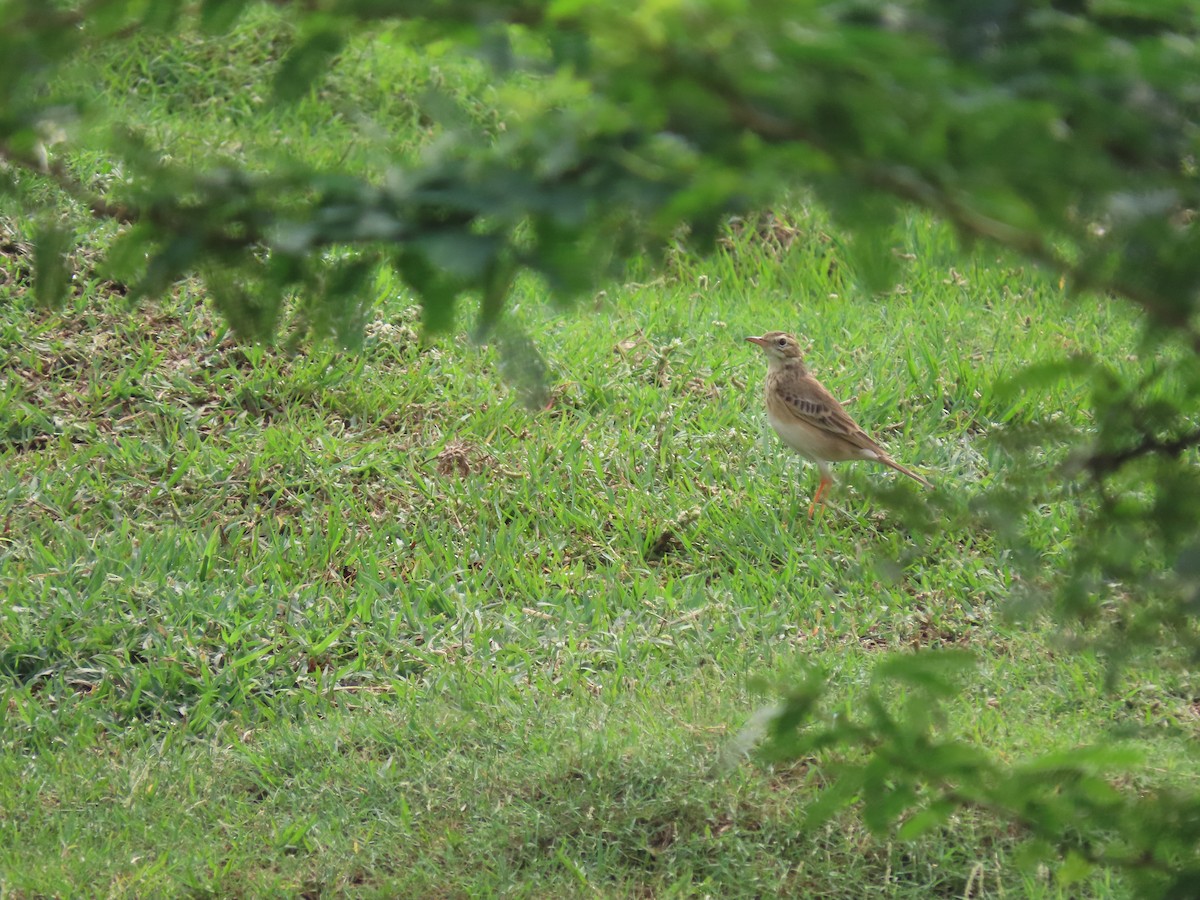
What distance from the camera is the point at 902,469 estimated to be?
6.46 m

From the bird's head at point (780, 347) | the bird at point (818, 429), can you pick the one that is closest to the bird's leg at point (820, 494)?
the bird at point (818, 429)

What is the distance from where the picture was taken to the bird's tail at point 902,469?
21.1 ft

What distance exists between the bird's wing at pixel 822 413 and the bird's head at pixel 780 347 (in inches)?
11.4

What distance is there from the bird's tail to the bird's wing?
0.04 metres

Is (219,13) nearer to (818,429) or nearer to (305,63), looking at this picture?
(305,63)

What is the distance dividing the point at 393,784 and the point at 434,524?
5.71ft

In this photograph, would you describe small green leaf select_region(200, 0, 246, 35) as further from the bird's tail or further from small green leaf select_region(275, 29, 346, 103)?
the bird's tail

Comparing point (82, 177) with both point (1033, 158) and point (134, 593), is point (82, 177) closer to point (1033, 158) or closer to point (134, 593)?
point (134, 593)

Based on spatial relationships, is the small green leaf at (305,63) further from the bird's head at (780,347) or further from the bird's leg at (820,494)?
the bird's head at (780,347)

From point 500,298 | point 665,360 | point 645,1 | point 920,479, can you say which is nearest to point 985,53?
point 645,1

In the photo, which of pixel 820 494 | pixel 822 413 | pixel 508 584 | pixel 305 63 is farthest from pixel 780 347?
pixel 305 63

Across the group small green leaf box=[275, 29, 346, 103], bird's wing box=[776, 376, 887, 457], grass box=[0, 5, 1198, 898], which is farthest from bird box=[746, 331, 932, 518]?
small green leaf box=[275, 29, 346, 103]

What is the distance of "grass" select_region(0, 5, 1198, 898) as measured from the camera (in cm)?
457

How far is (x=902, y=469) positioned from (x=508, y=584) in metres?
1.81
